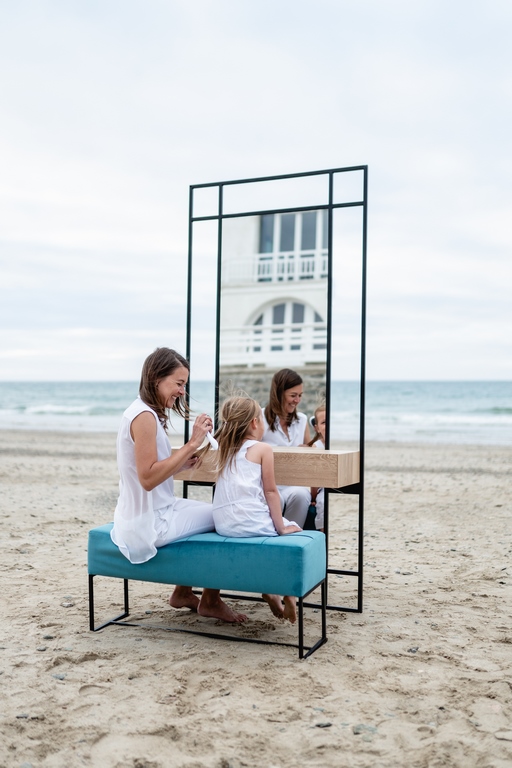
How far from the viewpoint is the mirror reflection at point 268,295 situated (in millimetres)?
6758

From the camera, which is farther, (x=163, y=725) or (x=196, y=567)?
(x=196, y=567)

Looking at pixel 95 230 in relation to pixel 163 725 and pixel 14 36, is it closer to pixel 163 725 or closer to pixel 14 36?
pixel 14 36

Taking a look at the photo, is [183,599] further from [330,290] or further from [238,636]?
[330,290]

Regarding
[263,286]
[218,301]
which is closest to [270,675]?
[218,301]

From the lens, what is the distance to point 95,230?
28.6 metres

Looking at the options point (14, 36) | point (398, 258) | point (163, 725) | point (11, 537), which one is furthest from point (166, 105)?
point (398, 258)

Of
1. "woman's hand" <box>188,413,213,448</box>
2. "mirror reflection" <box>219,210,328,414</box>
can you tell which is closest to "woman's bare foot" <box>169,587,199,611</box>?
"woman's hand" <box>188,413,213,448</box>

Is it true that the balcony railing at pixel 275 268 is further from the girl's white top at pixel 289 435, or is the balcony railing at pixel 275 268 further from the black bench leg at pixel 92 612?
the black bench leg at pixel 92 612

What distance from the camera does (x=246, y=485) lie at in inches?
128

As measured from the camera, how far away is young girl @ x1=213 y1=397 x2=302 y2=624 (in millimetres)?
3232

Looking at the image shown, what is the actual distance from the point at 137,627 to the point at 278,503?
970 mm

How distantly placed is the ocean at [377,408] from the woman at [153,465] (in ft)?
37.9

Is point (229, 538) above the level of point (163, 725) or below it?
above

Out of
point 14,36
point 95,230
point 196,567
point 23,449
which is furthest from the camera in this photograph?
point 95,230
